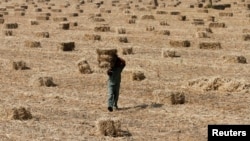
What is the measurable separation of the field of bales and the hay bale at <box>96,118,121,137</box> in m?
0.03

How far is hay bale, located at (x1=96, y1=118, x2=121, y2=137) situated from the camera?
743 inches

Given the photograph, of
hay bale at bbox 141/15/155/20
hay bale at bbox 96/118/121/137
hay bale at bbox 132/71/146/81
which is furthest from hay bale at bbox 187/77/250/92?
hay bale at bbox 141/15/155/20

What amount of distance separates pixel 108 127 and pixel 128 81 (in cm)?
905

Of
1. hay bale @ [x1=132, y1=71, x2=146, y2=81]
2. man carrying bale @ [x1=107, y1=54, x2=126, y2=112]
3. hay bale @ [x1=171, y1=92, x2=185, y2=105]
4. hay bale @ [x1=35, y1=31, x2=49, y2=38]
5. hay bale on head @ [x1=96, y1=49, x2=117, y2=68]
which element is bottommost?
hay bale @ [x1=35, y1=31, x2=49, y2=38]

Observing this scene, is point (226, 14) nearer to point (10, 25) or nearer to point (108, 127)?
point (10, 25)

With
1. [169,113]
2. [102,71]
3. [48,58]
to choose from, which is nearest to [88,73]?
[102,71]

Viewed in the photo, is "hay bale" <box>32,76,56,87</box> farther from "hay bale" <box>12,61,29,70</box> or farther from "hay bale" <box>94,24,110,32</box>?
"hay bale" <box>94,24,110,32</box>

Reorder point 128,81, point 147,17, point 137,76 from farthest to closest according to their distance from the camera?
point 147,17 → point 137,76 → point 128,81

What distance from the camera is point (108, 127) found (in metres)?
18.9

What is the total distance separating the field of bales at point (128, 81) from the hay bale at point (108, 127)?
31 mm

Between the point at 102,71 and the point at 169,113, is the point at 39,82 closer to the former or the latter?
the point at 102,71

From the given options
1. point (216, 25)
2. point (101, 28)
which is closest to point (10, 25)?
point (101, 28)

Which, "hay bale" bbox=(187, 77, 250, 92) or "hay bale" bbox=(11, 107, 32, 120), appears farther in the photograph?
"hay bale" bbox=(187, 77, 250, 92)

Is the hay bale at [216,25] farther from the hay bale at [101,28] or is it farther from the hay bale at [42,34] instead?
the hay bale at [42,34]
